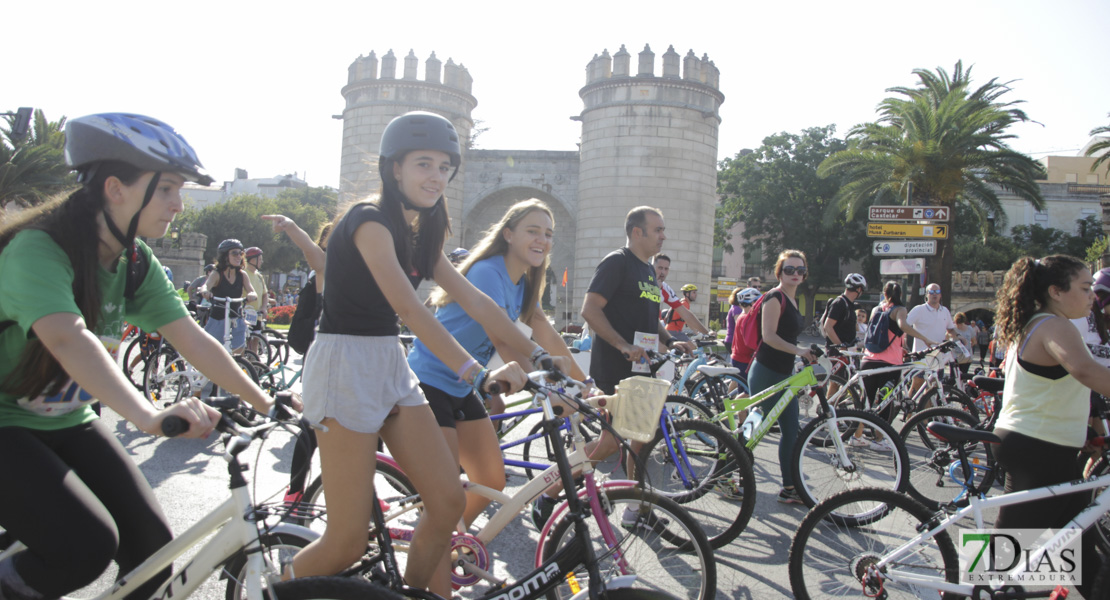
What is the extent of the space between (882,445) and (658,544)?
2742 millimetres

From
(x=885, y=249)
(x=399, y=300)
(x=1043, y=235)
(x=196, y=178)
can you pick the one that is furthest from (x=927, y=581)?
(x=1043, y=235)

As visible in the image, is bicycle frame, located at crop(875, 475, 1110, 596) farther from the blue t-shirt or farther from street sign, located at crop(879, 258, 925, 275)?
street sign, located at crop(879, 258, 925, 275)

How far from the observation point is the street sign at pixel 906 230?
57.7 ft

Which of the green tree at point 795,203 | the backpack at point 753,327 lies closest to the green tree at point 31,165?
the backpack at point 753,327

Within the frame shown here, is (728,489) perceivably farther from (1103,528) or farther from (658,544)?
(1103,528)

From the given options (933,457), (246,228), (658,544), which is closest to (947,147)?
(933,457)

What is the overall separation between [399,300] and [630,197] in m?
24.1

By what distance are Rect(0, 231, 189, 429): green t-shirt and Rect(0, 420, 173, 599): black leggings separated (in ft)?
0.19

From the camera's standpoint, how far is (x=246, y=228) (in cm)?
4716

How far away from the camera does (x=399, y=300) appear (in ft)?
7.62

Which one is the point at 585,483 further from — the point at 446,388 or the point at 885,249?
the point at 885,249

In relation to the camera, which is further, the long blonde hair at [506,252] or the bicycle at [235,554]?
the long blonde hair at [506,252]

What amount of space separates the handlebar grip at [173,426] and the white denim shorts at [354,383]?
1.67 ft

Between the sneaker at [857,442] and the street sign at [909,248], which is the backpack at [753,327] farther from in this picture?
the street sign at [909,248]
